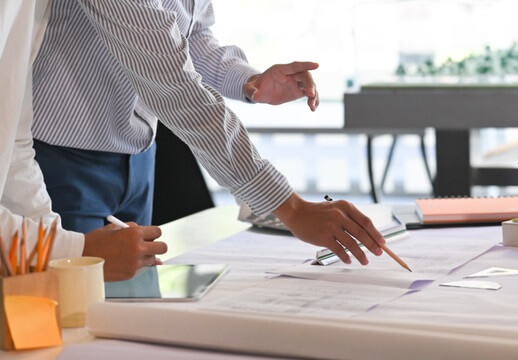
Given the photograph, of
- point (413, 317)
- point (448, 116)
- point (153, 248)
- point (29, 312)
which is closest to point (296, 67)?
point (153, 248)

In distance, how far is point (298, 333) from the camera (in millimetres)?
902

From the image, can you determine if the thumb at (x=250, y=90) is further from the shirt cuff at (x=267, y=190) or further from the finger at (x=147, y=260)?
the finger at (x=147, y=260)

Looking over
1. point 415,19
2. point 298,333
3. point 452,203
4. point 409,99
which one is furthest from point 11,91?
point 415,19

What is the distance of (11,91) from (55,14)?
310mm

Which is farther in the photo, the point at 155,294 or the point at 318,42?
the point at 318,42

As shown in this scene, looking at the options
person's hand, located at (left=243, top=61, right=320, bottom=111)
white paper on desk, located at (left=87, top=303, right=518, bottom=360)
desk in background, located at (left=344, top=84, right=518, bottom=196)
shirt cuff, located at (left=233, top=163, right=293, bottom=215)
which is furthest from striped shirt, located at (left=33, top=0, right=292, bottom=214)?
desk in background, located at (left=344, top=84, right=518, bottom=196)

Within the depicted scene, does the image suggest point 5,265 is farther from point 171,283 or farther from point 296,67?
point 296,67

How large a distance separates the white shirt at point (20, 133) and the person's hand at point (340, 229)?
1.04 ft

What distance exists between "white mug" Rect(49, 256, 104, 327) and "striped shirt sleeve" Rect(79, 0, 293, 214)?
346mm

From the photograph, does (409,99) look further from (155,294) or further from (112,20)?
(155,294)

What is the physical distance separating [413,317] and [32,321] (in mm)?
416

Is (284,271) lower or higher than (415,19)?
lower

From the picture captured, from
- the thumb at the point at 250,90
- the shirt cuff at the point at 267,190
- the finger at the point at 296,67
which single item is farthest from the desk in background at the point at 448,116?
the shirt cuff at the point at 267,190

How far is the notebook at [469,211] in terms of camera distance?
170 cm
